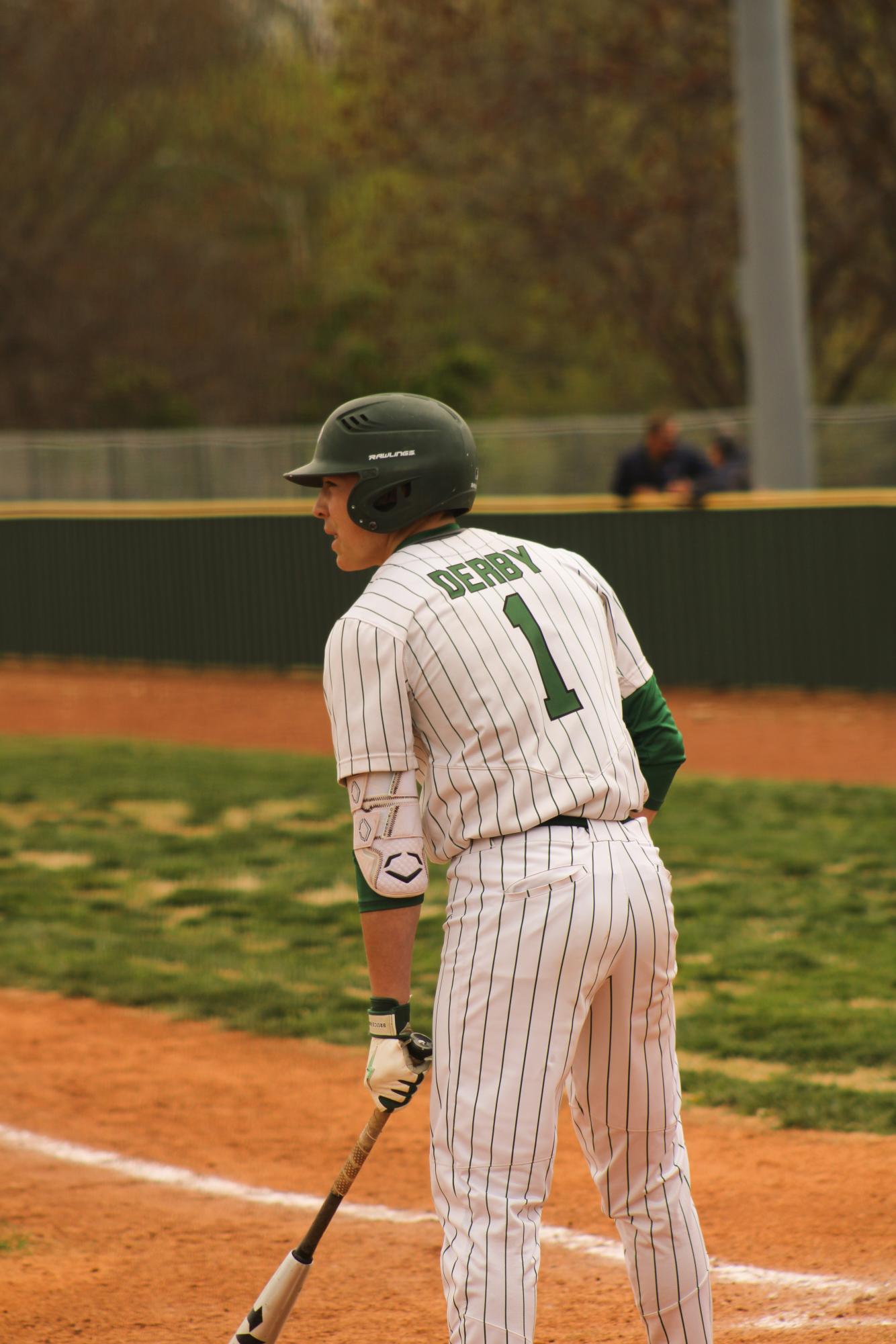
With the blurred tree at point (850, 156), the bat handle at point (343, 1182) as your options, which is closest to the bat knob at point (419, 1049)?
the bat handle at point (343, 1182)

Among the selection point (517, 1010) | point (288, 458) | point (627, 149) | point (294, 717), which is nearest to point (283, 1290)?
point (517, 1010)

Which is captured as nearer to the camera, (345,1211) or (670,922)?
(670,922)

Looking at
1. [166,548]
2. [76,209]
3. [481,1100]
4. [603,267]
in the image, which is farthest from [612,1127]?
[76,209]

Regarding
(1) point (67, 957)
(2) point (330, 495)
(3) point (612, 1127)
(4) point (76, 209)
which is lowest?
(1) point (67, 957)

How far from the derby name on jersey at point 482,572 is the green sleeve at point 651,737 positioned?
38 cm

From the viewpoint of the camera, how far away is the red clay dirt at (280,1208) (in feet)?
12.7

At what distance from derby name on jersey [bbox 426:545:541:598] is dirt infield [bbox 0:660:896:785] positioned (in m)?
8.04

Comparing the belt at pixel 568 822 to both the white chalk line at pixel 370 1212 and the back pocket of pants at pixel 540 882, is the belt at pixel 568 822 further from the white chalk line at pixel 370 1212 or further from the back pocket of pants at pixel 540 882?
the white chalk line at pixel 370 1212

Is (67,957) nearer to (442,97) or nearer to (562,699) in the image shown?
(562,699)

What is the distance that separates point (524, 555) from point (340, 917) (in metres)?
4.94

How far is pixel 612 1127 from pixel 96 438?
23892mm

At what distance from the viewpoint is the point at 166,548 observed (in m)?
17.2

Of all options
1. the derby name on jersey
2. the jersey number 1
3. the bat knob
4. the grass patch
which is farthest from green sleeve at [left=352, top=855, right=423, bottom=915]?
the grass patch

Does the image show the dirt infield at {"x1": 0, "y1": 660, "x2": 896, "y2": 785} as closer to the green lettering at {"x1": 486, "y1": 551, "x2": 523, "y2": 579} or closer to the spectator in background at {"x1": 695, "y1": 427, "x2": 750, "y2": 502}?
the spectator in background at {"x1": 695, "y1": 427, "x2": 750, "y2": 502}
